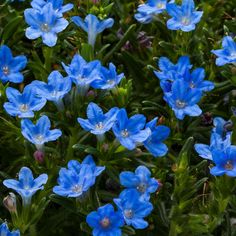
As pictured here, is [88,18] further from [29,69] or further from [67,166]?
[67,166]

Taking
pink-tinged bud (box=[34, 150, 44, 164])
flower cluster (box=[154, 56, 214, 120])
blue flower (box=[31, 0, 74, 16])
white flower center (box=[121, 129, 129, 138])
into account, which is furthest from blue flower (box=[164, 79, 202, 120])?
blue flower (box=[31, 0, 74, 16])

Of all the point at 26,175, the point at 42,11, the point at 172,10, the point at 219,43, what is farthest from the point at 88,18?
the point at 26,175

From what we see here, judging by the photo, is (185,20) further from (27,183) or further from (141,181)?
(27,183)

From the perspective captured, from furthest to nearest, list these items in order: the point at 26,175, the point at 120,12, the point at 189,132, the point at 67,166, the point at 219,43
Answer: the point at 120,12 → the point at 219,43 → the point at 189,132 → the point at 67,166 → the point at 26,175

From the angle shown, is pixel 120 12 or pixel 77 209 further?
pixel 120 12

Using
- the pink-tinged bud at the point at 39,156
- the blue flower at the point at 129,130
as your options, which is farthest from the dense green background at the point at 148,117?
the blue flower at the point at 129,130

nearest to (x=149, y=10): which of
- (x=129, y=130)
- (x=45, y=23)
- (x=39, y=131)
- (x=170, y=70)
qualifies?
(x=170, y=70)

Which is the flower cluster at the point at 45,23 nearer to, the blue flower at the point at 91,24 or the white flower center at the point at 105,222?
the blue flower at the point at 91,24
